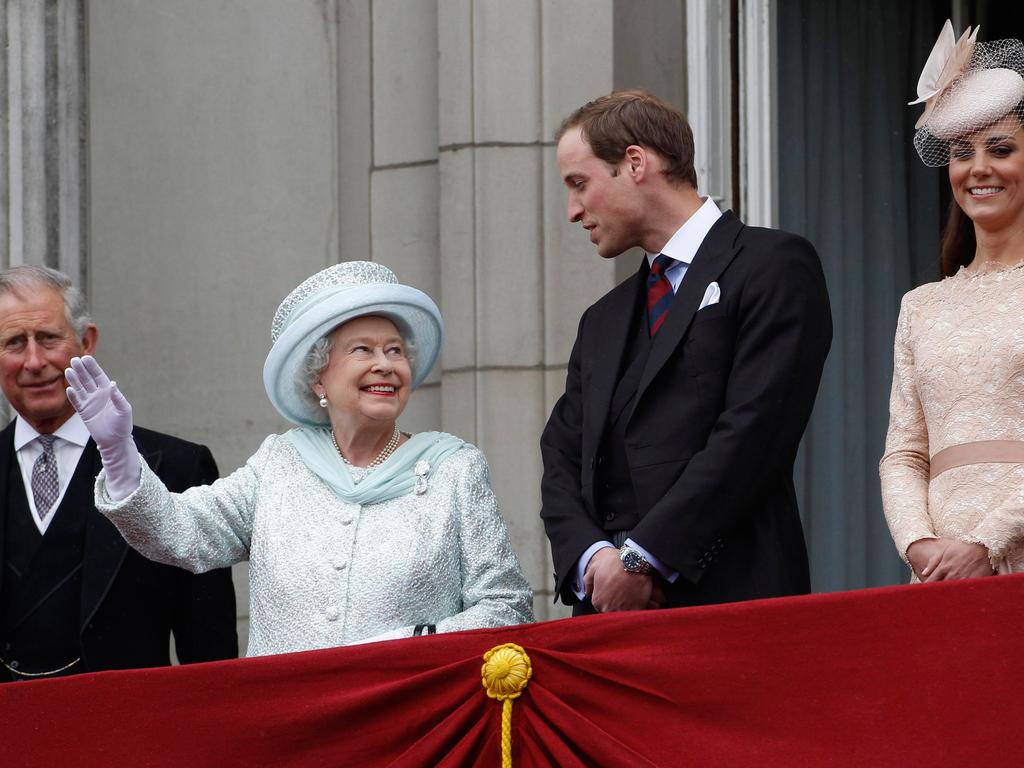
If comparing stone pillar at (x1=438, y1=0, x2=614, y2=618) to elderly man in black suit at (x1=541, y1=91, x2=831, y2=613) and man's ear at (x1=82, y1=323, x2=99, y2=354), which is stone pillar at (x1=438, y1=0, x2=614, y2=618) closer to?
man's ear at (x1=82, y1=323, x2=99, y2=354)

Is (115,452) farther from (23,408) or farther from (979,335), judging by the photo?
(979,335)

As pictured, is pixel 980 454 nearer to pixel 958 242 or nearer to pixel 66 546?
pixel 958 242

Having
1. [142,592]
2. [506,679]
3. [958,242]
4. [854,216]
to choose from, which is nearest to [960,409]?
[958,242]

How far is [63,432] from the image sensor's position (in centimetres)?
499

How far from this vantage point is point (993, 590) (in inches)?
137

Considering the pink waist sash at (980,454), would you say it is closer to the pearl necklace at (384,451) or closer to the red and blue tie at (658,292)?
the red and blue tie at (658,292)

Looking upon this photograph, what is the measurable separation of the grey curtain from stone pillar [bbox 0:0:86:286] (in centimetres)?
238

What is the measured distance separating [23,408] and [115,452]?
37.6 inches

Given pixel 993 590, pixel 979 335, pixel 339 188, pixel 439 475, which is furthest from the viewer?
pixel 339 188

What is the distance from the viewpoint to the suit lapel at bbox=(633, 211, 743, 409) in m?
4.14

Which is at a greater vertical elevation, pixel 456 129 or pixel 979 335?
pixel 456 129

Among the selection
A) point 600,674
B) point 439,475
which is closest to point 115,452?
point 439,475

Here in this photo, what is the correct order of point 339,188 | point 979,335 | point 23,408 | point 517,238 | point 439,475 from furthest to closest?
point 339,188
point 517,238
point 23,408
point 439,475
point 979,335

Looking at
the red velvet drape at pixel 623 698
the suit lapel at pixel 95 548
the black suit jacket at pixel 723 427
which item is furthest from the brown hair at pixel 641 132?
the suit lapel at pixel 95 548
